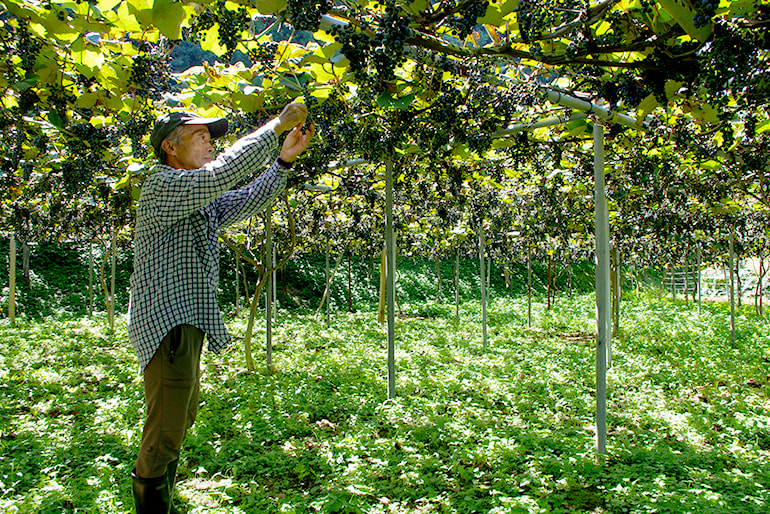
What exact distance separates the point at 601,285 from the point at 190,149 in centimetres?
278

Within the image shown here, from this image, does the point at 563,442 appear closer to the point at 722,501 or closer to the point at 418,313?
the point at 722,501

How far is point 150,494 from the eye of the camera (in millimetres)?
1693

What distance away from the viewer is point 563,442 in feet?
11.7

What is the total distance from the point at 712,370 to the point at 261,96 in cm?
633

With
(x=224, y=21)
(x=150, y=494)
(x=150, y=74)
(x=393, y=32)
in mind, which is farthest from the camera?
(x=150, y=74)

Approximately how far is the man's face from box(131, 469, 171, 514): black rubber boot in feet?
3.89

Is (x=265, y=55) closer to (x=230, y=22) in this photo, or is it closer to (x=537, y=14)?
(x=230, y=22)

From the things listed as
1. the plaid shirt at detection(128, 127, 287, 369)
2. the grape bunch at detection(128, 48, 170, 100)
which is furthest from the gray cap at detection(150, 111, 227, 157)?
the grape bunch at detection(128, 48, 170, 100)

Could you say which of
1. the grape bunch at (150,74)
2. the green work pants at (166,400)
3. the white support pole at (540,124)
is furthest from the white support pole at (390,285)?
the green work pants at (166,400)

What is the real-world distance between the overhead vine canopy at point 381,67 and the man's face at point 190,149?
35cm

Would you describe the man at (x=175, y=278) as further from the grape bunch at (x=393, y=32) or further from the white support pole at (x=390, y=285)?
the white support pole at (x=390, y=285)

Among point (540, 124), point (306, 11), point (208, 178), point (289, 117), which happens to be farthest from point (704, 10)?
point (540, 124)

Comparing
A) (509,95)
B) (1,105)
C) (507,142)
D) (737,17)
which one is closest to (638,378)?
(507,142)

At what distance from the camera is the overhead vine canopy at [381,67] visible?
1595 millimetres
